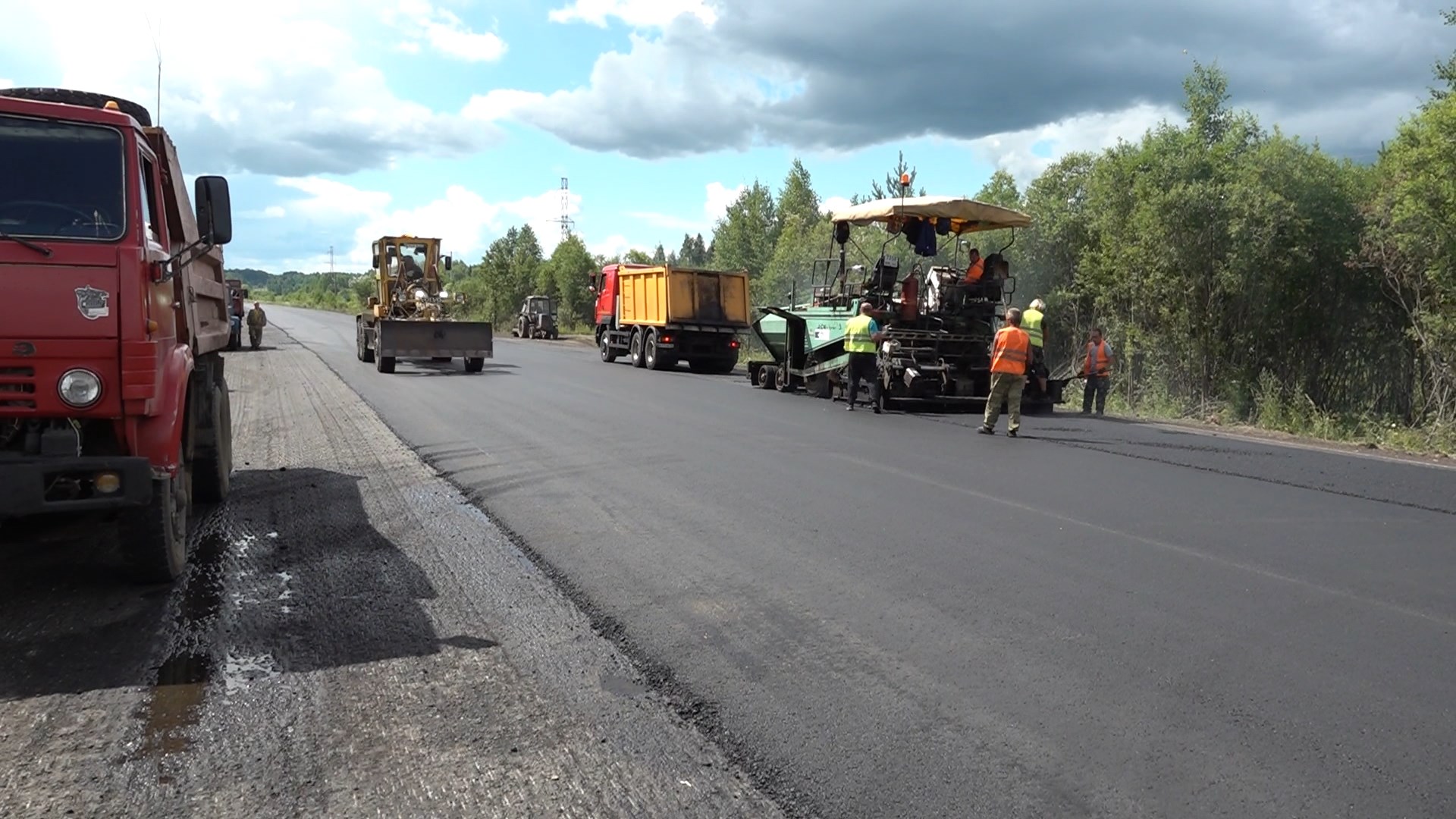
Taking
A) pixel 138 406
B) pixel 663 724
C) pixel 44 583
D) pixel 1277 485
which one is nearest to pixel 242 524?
pixel 44 583

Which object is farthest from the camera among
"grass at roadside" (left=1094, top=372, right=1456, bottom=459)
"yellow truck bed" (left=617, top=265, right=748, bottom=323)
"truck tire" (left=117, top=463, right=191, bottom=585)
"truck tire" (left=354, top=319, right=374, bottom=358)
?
"yellow truck bed" (left=617, top=265, right=748, bottom=323)

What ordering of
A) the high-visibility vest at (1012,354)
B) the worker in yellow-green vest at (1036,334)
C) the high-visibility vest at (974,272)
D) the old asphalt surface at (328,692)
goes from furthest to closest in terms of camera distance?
the high-visibility vest at (974,272) < the worker in yellow-green vest at (1036,334) < the high-visibility vest at (1012,354) < the old asphalt surface at (328,692)

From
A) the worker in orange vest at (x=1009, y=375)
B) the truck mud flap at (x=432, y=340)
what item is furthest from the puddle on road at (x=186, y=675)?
the truck mud flap at (x=432, y=340)

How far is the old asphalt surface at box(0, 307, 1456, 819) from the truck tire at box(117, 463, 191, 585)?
0.46ft

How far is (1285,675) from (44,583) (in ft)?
19.6

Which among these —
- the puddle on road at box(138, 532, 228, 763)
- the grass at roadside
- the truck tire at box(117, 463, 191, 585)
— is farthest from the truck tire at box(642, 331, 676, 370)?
the truck tire at box(117, 463, 191, 585)

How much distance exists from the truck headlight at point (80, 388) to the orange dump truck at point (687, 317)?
832 inches

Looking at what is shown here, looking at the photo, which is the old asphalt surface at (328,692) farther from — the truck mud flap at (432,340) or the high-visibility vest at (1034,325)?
the truck mud flap at (432,340)

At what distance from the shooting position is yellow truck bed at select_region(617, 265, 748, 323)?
2616cm

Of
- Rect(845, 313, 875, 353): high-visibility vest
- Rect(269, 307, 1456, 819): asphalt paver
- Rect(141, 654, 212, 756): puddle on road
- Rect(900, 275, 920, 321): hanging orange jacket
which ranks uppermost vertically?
Rect(900, 275, 920, 321): hanging orange jacket

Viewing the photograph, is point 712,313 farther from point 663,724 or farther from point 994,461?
point 663,724

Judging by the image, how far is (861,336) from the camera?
51.8ft

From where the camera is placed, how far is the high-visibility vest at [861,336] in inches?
620

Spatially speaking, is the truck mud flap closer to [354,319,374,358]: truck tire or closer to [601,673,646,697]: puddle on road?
[354,319,374,358]: truck tire
